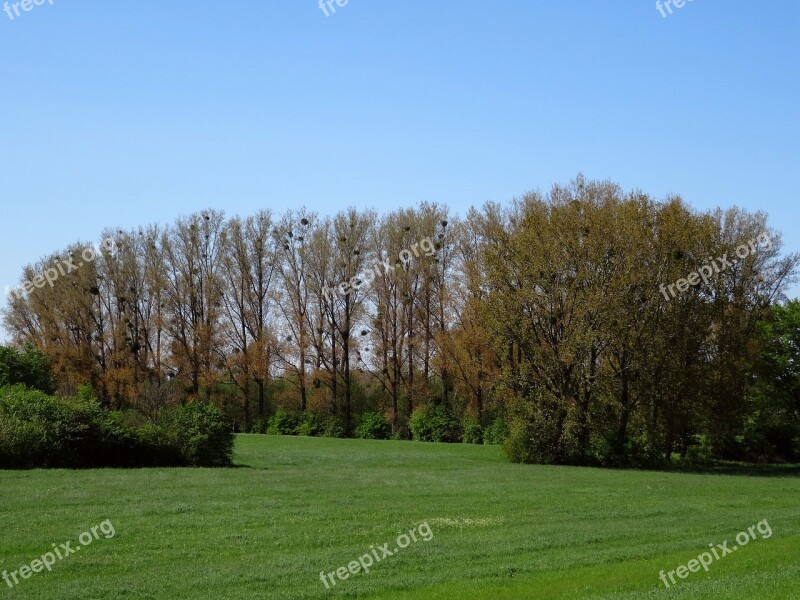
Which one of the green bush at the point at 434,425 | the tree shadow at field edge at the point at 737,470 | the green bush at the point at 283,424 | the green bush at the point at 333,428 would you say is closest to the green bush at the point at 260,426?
the green bush at the point at 283,424

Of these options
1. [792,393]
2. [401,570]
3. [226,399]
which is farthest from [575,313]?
[226,399]

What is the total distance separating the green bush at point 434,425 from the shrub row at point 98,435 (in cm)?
2291

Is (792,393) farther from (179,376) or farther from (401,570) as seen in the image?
(179,376)

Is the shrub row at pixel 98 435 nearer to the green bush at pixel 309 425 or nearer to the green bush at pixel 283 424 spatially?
the green bush at pixel 309 425

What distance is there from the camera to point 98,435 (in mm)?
25375

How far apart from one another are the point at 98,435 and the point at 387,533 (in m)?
14.2

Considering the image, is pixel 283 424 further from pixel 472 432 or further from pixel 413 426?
pixel 472 432

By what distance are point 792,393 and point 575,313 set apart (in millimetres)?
14468

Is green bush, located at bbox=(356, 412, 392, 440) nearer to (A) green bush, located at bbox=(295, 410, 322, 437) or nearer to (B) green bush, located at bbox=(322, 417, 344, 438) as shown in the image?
(B) green bush, located at bbox=(322, 417, 344, 438)

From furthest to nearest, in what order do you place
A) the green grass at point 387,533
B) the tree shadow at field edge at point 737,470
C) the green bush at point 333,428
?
the green bush at point 333,428, the tree shadow at field edge at point 737,470, the green grass at point 387,533

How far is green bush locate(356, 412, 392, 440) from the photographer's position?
54094 mm

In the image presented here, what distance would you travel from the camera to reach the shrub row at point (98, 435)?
23.4 metres

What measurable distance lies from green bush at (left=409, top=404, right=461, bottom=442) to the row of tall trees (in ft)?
4.62

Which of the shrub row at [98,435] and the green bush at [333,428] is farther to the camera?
the green bush at [333,428]
